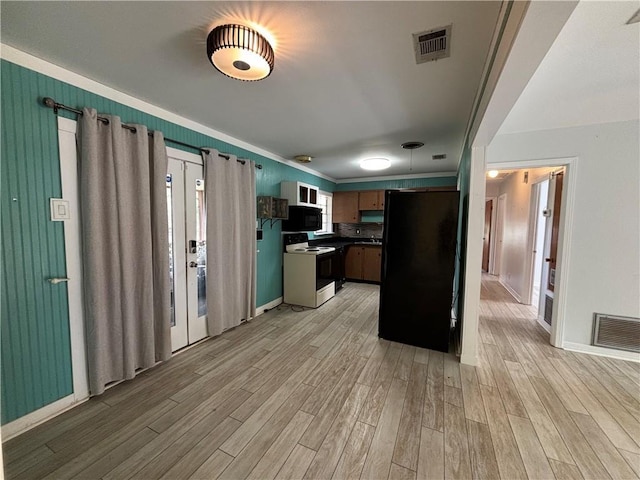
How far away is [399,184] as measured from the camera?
5.79m

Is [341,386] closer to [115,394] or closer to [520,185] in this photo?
[115,394]

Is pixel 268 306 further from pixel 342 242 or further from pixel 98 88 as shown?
pixel 98 88

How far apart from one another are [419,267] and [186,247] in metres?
2.63

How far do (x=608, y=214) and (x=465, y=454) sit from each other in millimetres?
2853

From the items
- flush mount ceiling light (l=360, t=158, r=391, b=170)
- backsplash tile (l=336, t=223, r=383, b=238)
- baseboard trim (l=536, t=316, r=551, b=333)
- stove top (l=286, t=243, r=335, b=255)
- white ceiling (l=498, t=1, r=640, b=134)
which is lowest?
baseboard trim (l=536, t=316, r=551, b=333)

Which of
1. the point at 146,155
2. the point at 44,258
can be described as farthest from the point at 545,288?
the point at 44,258

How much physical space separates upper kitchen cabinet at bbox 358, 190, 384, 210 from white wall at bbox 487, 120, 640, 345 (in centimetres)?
307

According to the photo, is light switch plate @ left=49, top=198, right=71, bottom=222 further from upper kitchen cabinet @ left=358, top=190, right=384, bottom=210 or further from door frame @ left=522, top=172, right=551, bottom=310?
door frame @ left=522, top=172, right=551, bottom=310

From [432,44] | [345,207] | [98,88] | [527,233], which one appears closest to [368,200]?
[345,207]

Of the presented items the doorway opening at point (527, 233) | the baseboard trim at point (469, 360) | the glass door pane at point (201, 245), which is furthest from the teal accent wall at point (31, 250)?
the doorway opening at point (527, 233)

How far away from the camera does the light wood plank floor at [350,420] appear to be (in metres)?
1.54

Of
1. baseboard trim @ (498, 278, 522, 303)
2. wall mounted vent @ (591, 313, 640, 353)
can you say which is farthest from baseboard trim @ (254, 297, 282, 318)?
baseboard trim @ (498, 278, 522, 303)

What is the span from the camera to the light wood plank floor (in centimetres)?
154

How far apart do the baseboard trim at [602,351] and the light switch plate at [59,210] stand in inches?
195
